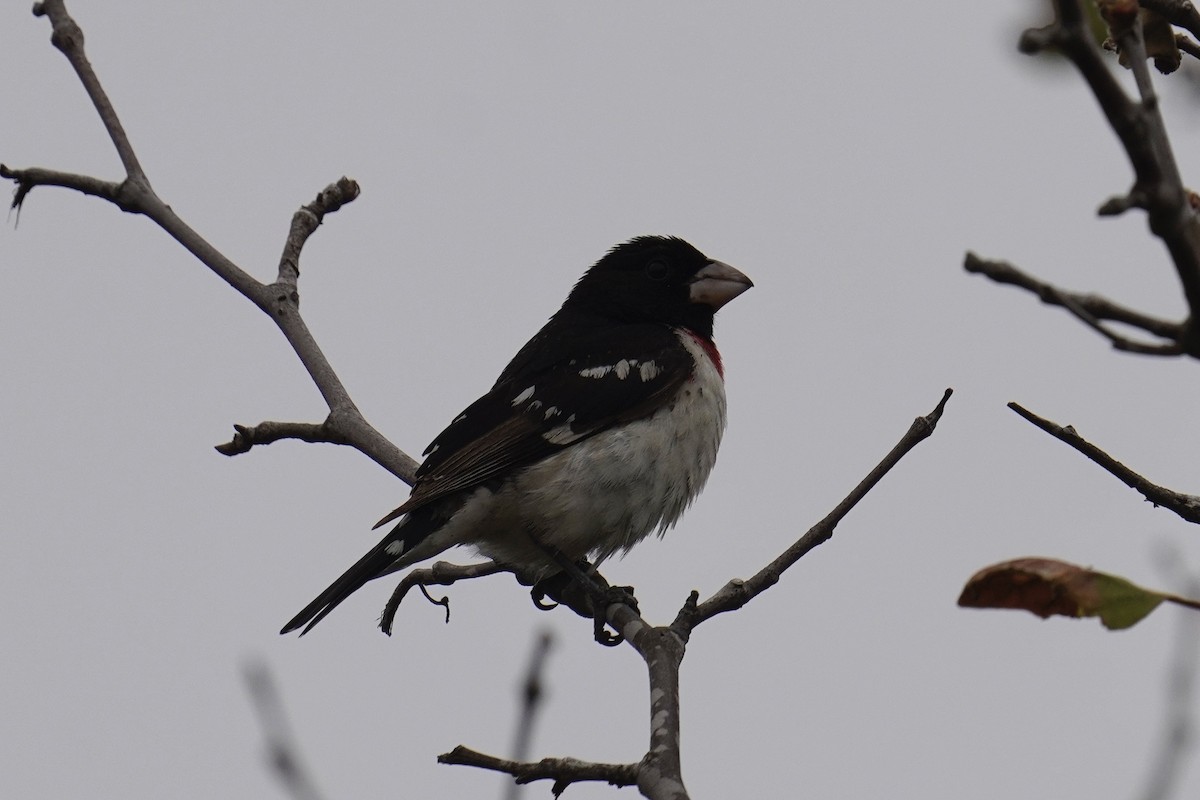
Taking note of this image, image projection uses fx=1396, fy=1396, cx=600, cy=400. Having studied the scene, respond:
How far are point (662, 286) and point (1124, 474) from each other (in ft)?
12.6

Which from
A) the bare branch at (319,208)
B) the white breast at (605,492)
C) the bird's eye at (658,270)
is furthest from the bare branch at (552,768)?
the bird's eye at (658,270)

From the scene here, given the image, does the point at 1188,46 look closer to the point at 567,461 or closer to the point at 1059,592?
the point at 1059,592

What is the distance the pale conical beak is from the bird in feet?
1.25

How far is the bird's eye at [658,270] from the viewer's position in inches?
247

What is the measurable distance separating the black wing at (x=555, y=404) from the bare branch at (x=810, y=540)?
1520 mm

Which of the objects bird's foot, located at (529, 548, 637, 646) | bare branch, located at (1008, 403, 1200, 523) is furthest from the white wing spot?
bare branch, located at (1008, 403, 1200, 523)

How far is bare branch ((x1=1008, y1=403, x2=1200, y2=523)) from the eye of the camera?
2.40 metres

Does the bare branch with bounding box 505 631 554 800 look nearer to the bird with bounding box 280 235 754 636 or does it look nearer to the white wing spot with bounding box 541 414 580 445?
the bird with bounding box 280 235 754 636

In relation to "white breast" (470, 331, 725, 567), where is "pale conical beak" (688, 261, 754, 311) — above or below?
above

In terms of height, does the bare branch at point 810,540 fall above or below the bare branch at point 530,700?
above

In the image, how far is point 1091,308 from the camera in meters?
1.50

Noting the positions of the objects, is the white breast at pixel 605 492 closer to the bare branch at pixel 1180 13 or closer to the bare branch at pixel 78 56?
Answer: the bare branch at pixel 78 56

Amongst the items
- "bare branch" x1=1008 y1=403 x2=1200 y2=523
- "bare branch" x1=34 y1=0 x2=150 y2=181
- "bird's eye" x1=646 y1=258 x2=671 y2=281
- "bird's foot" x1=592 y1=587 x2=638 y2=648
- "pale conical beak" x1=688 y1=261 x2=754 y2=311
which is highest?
"bare branch" x1=34 y1=0 x2=150 y2=181

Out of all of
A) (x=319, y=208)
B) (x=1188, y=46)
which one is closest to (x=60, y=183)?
(x=319, y=208)
